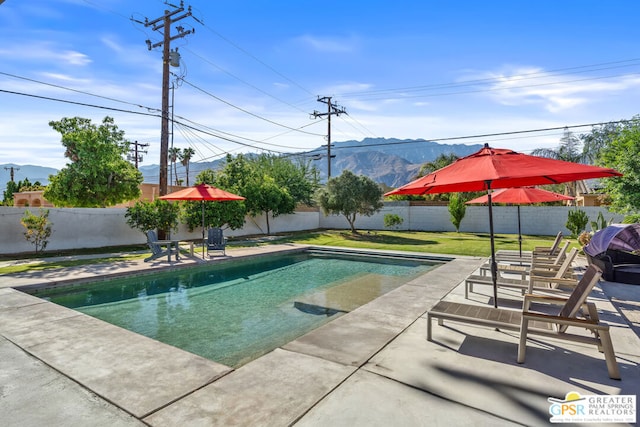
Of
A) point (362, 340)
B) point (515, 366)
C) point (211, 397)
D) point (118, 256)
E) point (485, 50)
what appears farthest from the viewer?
point (485, 50)

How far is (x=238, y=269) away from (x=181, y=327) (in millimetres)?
5422

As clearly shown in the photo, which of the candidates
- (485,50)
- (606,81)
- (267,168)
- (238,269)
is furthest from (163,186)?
(606,81)

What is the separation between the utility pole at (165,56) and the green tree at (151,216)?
2.34 feet

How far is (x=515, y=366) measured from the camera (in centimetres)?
338

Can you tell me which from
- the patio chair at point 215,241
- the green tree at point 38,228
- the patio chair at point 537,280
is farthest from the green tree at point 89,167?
the patio chair at point 537,280

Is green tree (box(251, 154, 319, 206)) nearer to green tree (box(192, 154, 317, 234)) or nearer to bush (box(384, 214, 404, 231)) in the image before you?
green tree (box(192, 154, 317, 234))

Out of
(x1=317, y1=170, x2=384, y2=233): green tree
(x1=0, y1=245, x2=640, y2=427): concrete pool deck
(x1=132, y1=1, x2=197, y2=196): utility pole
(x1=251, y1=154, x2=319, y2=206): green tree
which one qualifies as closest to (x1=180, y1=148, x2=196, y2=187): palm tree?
(x1=251, y1=154, x2=319, y2=206): green tree

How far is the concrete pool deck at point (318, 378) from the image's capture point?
8.46 feet

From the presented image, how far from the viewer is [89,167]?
47.3ft

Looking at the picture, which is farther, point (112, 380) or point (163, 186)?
point (163, 186)

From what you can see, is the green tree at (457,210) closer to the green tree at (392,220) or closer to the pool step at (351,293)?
the green tree at (392,220)

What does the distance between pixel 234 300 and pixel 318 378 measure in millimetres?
4783

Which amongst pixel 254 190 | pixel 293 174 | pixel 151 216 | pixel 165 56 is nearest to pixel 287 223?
pixel 254 190

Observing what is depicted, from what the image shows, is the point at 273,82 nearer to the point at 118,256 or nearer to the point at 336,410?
the point at 118,256
